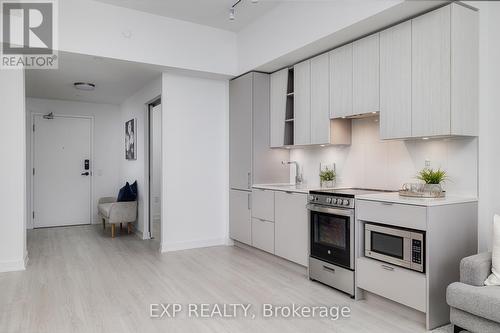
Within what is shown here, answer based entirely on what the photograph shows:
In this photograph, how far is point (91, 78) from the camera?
195 inches

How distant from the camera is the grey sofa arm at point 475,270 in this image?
218cm

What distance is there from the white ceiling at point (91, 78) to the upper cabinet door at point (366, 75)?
2.41 metres

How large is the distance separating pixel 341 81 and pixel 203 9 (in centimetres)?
180

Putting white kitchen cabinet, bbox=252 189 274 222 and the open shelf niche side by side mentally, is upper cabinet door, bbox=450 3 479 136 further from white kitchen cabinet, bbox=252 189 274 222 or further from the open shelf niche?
white kitchen cabinet, bbox=252 189 274 222

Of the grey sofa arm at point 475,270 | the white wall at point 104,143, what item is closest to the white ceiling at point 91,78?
the white wall at point 104,143

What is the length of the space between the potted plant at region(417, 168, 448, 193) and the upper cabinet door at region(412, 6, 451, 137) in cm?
33

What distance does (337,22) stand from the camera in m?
3.12

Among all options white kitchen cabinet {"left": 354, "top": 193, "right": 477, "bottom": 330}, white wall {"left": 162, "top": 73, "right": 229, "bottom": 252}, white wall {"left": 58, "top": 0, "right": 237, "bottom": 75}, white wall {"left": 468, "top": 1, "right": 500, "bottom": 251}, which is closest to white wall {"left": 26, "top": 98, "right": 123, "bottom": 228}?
white wall {"left": 162, "top": 73, "right": 229, "bottom": 252}

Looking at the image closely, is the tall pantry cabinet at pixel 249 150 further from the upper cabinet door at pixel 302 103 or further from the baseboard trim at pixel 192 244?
the upper cabinet door at pixel 302 103

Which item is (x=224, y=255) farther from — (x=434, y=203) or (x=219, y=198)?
(x=434, y=203)

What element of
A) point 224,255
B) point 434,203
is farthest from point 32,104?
point 434,203

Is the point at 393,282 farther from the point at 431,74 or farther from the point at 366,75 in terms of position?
the point at 366,75

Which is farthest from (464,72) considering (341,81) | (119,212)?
(119,212)

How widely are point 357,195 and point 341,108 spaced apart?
3.09ft
